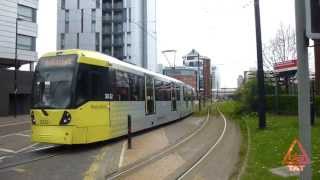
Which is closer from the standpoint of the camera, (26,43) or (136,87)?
(136,87)

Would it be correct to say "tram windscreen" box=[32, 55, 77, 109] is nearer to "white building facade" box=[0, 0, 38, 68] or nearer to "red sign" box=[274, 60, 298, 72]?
"red sign" box=[274, 60, 298, 72]

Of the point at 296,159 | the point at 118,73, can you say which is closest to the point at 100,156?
the point at 118,73

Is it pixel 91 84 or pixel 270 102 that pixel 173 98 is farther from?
pixel 91 84

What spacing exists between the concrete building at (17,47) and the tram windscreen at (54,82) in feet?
Answer: 114

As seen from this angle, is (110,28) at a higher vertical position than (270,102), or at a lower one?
higher

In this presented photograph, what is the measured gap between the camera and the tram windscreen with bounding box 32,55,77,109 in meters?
15.8

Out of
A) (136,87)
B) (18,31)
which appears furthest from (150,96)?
(18,31)

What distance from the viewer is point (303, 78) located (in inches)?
166

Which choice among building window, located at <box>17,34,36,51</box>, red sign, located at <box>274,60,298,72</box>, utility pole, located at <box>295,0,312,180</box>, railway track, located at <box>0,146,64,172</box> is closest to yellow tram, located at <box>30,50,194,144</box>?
railway track, located at <box>0,146,64,172</box>

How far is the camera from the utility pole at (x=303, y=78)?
4.18 meters

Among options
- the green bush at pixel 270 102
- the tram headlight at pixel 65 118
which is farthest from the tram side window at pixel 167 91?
the tram headlight at pixel 65 118

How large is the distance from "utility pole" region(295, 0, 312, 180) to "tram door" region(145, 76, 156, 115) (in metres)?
19.5

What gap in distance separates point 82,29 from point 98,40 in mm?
3910

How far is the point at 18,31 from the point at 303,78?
57402 millimetres
